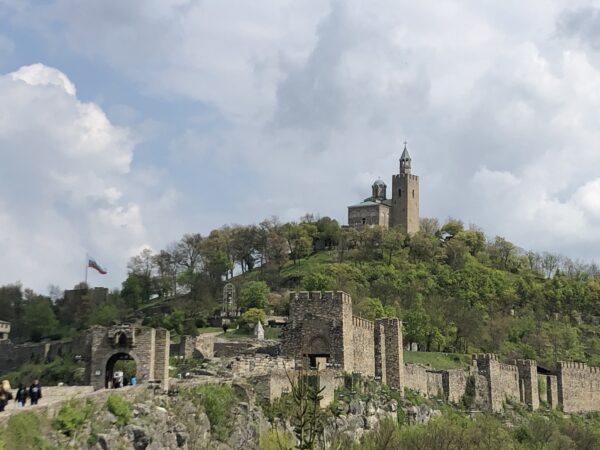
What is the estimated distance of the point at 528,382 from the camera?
2736 inches

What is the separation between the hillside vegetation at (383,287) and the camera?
93.1 metres

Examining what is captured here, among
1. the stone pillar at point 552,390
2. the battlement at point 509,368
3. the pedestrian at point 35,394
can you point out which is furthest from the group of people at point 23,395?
the stone pillar at point 552,390

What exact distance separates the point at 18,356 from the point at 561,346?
54955 millimetres

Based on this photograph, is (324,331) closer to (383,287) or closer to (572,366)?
(572,366)

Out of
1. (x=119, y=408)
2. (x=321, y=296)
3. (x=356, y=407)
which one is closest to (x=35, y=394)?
(x=119, y=408)

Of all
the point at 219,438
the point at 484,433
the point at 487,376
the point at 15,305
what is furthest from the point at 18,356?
the point at 219,438

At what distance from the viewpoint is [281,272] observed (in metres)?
118

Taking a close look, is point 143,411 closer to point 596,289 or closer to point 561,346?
point 561,346

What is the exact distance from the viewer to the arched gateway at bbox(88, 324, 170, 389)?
3291 cm

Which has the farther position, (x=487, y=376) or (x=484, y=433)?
(x=487, y=376)

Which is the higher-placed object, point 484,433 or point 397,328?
point 397,328

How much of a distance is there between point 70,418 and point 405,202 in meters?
116

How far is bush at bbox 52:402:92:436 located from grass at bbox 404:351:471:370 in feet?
143

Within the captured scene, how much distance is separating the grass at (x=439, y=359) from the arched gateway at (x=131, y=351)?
35.9 metres
